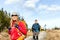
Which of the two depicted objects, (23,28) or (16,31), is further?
(16,31)

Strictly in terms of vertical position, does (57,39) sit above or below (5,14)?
below

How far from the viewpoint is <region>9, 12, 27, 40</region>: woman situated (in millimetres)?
8789

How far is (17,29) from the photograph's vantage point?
895 centimetres

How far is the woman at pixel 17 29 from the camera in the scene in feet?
28.8

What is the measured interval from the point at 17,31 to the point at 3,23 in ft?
128

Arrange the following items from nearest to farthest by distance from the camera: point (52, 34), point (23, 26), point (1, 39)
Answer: point (23, 26) < point (1, 39) < point (52, 34)

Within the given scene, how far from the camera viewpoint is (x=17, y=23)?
349 inches

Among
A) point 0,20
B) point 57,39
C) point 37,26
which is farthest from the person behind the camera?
point 0,20

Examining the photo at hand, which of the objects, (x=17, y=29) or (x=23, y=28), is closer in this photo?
(x=23, y=28)

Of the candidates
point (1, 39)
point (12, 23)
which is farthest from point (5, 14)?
point (12, 23)

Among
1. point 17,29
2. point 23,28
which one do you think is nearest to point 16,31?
point 17,29

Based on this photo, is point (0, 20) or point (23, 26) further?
point (0, 20)

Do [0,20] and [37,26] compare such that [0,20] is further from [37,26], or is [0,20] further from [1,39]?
[37,26]

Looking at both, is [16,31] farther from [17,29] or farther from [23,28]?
[23,28]
